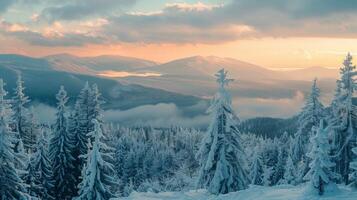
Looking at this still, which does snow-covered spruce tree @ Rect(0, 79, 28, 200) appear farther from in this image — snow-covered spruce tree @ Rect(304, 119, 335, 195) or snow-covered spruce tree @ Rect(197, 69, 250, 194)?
snow-covered spruce tree @ Rect(304, 119, 335, 195)

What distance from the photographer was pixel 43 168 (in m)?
48.0

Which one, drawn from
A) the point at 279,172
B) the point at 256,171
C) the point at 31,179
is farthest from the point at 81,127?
the point at 279,172

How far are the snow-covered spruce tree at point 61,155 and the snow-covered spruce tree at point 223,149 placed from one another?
16.8 m

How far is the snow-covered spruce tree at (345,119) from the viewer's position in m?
38.2

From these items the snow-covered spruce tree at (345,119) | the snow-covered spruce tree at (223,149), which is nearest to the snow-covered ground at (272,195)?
the snow-covered spruce tree at (223,149)

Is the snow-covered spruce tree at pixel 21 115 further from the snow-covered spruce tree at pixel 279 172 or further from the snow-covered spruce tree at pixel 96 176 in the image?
the snow-covered spruce tree at pixel 279 172

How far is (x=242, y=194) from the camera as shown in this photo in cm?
3391

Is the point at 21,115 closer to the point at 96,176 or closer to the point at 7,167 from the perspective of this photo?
the point at 96,176

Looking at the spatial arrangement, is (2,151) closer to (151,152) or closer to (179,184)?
(179,184)

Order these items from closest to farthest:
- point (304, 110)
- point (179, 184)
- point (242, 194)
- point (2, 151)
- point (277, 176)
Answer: point (242, 194), point (2, 151), point (304, 110), point (277, 176), point (179, 184)

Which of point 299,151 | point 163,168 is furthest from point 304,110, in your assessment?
point 163,168

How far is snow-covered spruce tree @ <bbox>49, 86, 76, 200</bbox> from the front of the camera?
50.1m

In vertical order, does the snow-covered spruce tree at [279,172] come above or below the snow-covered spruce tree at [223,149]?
below

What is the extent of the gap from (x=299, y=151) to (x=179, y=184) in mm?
38170
